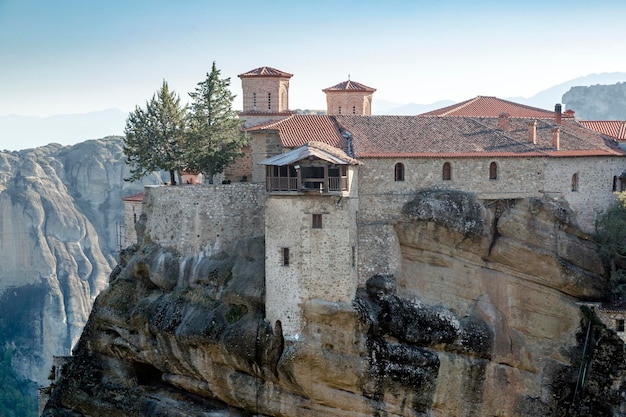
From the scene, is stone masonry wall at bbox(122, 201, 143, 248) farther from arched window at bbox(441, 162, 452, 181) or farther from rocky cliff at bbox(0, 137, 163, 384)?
rocky cliff at bbox(0, 137, 163, 384)

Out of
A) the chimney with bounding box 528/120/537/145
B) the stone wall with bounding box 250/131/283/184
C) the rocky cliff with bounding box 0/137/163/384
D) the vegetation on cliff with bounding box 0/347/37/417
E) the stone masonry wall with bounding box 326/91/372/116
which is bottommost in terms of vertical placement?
the vegetation on cliff with bounding box 0/347/37/417

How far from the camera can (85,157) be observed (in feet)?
464

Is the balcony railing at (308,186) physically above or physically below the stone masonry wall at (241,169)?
below

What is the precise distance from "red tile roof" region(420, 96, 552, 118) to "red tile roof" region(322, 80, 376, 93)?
3.93 metres

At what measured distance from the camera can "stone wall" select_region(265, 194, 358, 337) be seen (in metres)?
39.5

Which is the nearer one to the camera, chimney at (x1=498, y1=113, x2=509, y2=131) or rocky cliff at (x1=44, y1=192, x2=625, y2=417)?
rocky cliff at (x1=44, y1=192, x2=625, y2=417)

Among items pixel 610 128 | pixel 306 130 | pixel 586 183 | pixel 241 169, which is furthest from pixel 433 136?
pixel 610 128

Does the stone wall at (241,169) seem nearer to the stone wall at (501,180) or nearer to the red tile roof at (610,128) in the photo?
the stone wall at (501,180)

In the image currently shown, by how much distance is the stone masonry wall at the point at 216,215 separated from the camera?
44562 millimetres

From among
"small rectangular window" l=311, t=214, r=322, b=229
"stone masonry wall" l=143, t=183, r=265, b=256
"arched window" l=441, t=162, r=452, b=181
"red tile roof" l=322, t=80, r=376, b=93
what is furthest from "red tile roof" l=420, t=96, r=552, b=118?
"small rectangular window" l=311, t=214, r=322, b=229

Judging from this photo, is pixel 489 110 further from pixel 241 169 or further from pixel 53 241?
pixel 53 241

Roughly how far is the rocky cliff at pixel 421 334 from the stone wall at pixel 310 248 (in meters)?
0.83

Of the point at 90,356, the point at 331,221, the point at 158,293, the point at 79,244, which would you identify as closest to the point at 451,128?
the point at 331,221

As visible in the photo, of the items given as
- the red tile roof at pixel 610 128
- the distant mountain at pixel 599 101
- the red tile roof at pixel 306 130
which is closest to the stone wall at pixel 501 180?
the red tile roof at pixel 306 130
